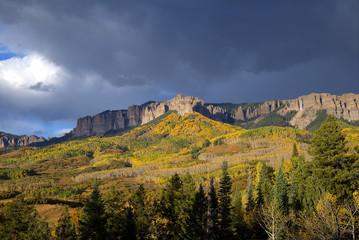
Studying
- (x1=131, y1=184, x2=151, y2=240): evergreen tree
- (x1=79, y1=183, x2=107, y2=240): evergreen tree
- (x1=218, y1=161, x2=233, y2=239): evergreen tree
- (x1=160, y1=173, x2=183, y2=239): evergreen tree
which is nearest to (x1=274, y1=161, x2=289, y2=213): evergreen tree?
(x1=218, y1=161, x2=233, y2=239): evergreen tree

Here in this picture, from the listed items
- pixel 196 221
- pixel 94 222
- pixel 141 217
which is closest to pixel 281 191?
pixel 196 221

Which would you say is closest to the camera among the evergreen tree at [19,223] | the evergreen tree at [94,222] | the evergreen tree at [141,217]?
the evergreen tree at [94,222]

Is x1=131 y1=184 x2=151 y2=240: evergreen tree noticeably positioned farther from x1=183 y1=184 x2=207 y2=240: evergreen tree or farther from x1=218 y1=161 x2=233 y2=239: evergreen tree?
x1=218 y1=161 x2=233 y2=239: evergreen tree

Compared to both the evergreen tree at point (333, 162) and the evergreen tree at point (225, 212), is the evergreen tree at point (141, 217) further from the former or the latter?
the evergreen tree at point (333, 162)

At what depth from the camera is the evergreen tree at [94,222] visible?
3581 centimetres

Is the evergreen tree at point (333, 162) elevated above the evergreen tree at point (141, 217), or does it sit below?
above

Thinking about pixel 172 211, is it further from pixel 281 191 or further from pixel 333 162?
pixel 333 162

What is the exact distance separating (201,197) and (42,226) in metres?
26.3

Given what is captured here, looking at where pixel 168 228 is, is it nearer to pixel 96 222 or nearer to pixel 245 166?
pixel 96 222

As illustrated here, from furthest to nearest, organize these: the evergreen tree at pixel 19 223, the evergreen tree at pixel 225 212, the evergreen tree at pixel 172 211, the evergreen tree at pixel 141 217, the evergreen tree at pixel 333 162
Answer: the evergreen tree at pixel 141 217 < the evergreen tree at pixel 172 211 < the evergreen tree at pixel 225 212 < the evergreen tree at pixel 19 223 < the evergreen tree at pixel 333 162

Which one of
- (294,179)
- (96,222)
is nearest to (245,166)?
(294,179)

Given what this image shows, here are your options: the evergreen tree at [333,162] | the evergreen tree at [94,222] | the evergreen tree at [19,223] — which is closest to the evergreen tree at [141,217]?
the evergreen tree at [94,222]

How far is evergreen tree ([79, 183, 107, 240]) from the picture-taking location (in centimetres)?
3581

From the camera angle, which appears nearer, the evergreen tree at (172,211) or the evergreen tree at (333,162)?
the evergreen tree at (333,162)
